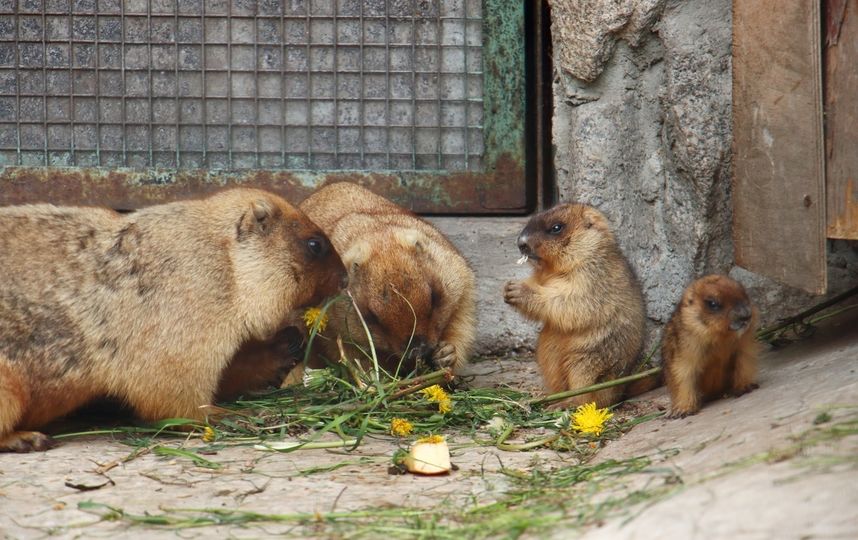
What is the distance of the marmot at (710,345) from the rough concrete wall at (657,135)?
1127mm

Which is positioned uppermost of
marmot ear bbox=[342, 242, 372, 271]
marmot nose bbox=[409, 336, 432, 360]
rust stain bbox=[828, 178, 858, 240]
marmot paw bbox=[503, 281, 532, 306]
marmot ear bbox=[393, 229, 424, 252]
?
rust stain bbox=[828, 178, 858, 240]

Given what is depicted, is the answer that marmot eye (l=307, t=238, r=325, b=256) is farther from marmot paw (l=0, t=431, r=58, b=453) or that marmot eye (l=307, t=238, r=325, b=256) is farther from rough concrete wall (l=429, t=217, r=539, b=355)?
rough concrete wall (l=429, t=217, r=539, b=355)

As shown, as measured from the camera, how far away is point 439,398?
632 cm

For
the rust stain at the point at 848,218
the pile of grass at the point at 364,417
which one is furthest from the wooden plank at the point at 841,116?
the pile of grass at the point at 364,417

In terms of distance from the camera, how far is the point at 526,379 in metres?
7.38

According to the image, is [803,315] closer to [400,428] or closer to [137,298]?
[400,428]

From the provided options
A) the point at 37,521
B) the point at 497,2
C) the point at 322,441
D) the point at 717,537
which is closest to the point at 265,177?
the point at 497,2

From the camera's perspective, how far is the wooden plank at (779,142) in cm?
559

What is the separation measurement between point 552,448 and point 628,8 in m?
2.92

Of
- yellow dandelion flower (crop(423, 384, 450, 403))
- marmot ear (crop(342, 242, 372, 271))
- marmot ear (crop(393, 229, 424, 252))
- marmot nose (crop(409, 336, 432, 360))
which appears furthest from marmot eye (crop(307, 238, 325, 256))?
yellow dandelion flower (crop(423, 384, 450, 403))

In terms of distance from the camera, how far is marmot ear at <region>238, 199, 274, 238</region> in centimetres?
617

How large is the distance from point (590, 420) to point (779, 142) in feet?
5.88

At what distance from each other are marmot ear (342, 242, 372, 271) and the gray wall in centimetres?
156

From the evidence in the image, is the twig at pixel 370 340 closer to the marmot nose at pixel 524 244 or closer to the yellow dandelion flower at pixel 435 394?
the yellow dandelion flower at pixel 435 394
